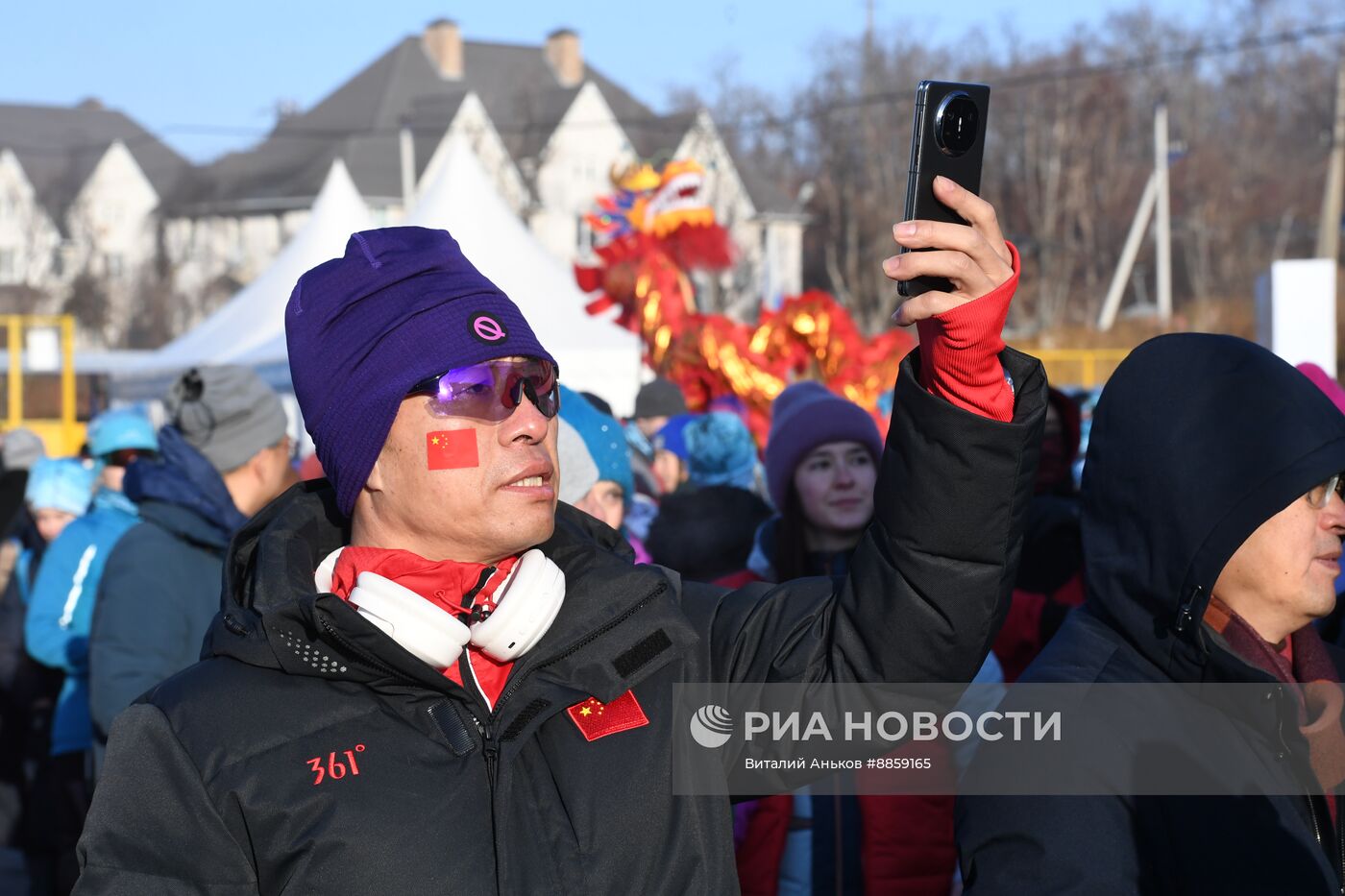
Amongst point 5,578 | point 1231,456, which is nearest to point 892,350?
point 5,578

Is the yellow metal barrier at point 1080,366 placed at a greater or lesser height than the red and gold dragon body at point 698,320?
lesser

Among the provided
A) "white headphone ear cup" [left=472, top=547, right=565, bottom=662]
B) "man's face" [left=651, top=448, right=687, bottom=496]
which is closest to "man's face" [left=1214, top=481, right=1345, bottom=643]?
"white headphone ear cup" [left=472, top=547, right=565, bottom=662]

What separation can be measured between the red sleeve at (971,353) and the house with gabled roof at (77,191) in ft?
177

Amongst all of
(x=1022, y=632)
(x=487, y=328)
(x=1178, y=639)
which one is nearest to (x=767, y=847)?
(x=1022, y=632)

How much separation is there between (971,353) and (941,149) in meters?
0.23

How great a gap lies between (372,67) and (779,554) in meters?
58.2

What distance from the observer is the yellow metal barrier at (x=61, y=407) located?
1642 centimetres

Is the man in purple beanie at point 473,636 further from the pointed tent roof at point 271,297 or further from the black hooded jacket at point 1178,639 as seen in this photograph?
the pointed tent roof at point 271,297

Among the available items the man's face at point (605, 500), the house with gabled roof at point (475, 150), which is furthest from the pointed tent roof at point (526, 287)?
the house with gabled roof at point (475, 150)

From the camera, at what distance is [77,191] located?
210ft

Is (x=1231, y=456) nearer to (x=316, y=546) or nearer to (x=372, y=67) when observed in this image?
(x=316, y=546)

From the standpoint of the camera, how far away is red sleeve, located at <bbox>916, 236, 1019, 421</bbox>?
1.67 metres

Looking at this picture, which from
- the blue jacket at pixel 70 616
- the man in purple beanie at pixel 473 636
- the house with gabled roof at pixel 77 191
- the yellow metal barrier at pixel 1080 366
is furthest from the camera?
the house with gabled roof at pixel 77 191

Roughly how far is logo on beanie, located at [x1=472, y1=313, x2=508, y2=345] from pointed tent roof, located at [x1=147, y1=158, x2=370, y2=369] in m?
12.6
